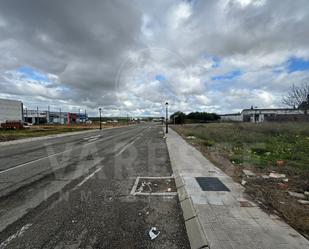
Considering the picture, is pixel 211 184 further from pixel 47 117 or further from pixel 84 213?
pixel 47 117

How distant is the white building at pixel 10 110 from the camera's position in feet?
211

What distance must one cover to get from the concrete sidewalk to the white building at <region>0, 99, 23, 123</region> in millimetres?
73081

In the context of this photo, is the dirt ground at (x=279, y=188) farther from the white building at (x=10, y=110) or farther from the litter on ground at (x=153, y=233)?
the white building at (x=10, y=110)

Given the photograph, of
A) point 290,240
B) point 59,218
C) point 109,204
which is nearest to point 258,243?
point 290,240

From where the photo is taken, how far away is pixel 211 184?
610 centimetres

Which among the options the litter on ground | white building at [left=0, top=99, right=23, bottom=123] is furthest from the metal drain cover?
white building at [left=0, top=99, right=23, bottom=123]

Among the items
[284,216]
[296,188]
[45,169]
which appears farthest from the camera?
[45,169]

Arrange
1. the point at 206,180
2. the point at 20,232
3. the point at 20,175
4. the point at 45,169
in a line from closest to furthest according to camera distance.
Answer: the point at 20,232 → the point at 206,180 → the point at 20,175 → the point at 45,169

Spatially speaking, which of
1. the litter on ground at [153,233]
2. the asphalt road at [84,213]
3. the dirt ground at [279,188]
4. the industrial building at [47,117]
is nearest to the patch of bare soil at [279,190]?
the dirt ground at [279,188]

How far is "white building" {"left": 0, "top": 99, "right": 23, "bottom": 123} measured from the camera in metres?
64.2

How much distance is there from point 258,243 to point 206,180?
11.2 feet

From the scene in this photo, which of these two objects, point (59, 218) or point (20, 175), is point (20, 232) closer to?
point (59, 218)

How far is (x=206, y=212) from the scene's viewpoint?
13.8 feet

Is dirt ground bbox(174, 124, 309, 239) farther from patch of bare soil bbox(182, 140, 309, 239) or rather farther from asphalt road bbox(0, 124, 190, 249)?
asphalt road bbox(0, 124, 190, 249)
